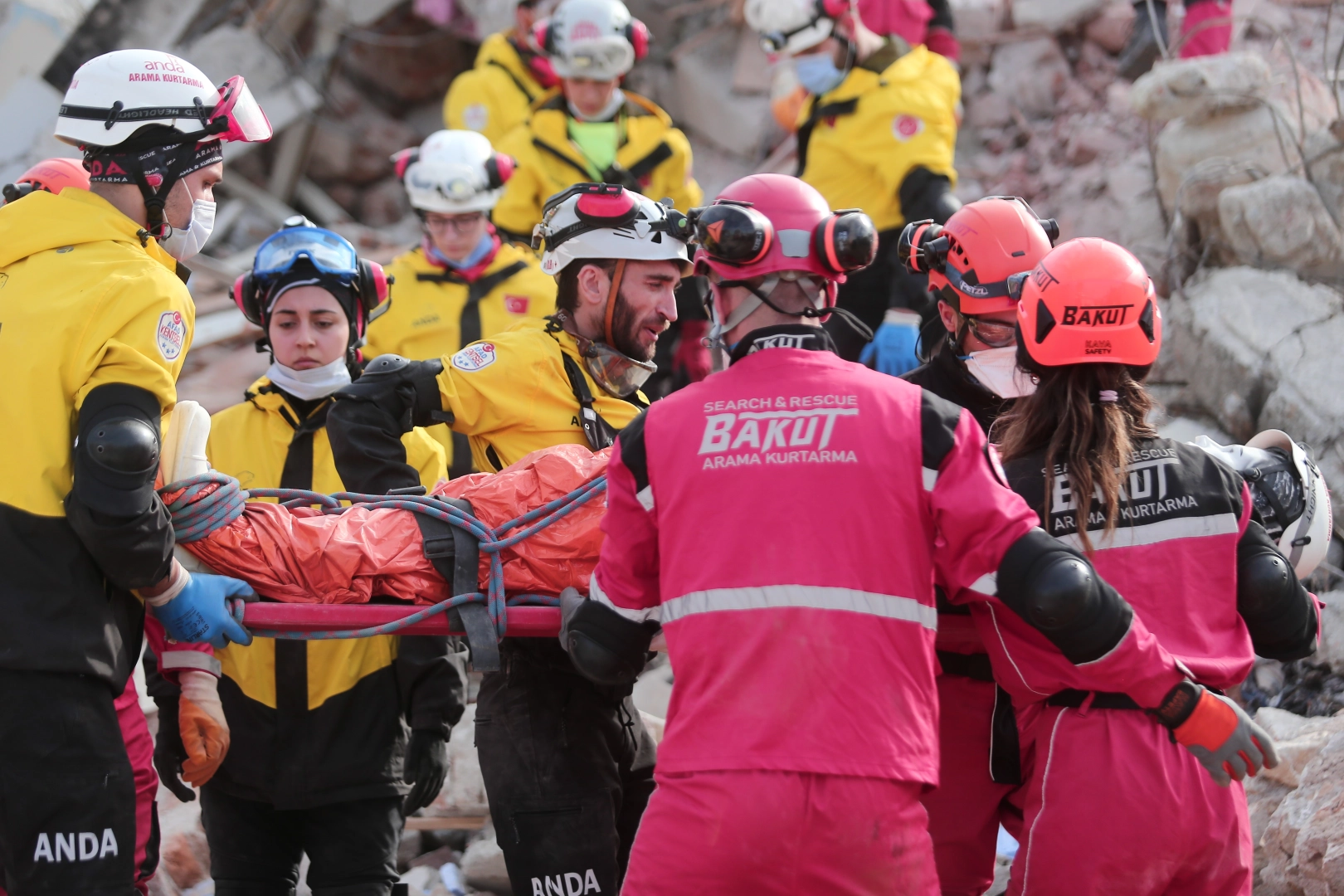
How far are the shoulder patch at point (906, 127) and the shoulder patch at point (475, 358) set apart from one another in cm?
360

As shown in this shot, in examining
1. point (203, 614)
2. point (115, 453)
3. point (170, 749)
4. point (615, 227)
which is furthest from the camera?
point (615, 227)

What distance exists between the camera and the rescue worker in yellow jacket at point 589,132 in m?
7.20

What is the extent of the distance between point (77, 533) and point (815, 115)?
16.2ft

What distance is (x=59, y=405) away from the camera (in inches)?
115

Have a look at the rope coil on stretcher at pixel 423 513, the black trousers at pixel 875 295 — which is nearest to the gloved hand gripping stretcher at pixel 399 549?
the rope coil on stretcher at pixel 423 513

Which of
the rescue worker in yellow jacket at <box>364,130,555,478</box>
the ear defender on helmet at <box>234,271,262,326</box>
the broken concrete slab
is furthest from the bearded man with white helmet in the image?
the broken concrete slab

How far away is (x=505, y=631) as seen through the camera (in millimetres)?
3160

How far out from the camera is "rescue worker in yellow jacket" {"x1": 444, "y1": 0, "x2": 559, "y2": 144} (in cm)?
A: 849

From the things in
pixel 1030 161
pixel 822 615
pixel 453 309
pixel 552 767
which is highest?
pixel 822 615

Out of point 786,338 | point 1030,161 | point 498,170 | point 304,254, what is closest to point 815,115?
point 498,170

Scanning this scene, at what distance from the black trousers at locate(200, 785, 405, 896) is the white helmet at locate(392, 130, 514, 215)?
10.6 ft

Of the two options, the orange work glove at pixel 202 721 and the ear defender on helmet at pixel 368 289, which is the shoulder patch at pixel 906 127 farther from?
the orange work glove at pixel 202 721

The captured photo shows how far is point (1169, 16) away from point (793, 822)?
8.75 metres

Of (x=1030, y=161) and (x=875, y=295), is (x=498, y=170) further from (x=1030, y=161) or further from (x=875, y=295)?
(x=1030, y=161)
